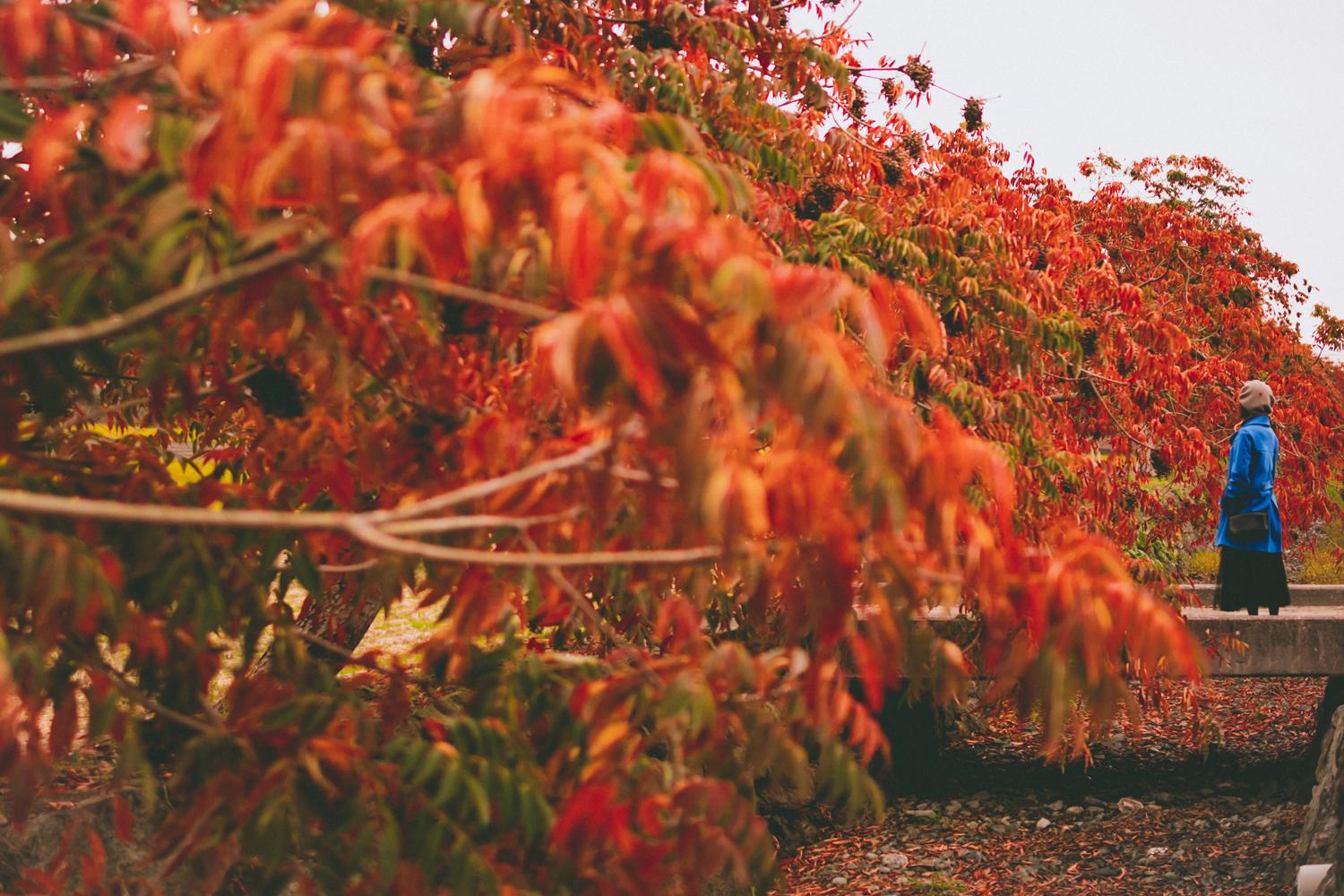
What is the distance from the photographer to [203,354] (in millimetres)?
2119

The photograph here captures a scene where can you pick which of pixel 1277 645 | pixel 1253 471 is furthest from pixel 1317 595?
pixel 1253 471

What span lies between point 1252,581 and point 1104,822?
176 centimetres

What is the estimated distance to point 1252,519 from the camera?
6062 millimetres

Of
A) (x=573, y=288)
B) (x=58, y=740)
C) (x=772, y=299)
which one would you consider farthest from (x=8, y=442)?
(x=772, y=299)

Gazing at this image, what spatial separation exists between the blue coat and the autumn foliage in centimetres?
417

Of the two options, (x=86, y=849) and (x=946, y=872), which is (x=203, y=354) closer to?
(x=86, y=849)

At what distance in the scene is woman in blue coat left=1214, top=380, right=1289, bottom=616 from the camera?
5918mm

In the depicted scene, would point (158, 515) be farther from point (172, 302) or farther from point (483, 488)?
point (483, 488)

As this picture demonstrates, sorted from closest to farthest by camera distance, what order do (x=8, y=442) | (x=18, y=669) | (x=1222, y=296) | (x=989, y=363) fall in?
(x=18, y=669) → (x=8, y=442) → (x=989, y=363) → (x=1222, y=296)

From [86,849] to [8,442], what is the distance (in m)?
1.99

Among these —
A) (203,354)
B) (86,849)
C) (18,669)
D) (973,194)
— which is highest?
(973,194)

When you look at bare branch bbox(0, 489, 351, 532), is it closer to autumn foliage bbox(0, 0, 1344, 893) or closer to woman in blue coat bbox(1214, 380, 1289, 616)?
autumn foliage bbox(0, 0, 1344, 893)

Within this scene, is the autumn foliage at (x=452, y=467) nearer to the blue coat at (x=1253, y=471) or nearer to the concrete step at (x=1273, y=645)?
the blue coat at (x=1253, y=471)

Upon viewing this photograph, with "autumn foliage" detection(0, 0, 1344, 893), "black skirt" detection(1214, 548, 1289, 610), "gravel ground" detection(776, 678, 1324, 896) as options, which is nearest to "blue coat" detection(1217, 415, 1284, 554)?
"black skirt" detection(1214, 548, 1289, 610)
